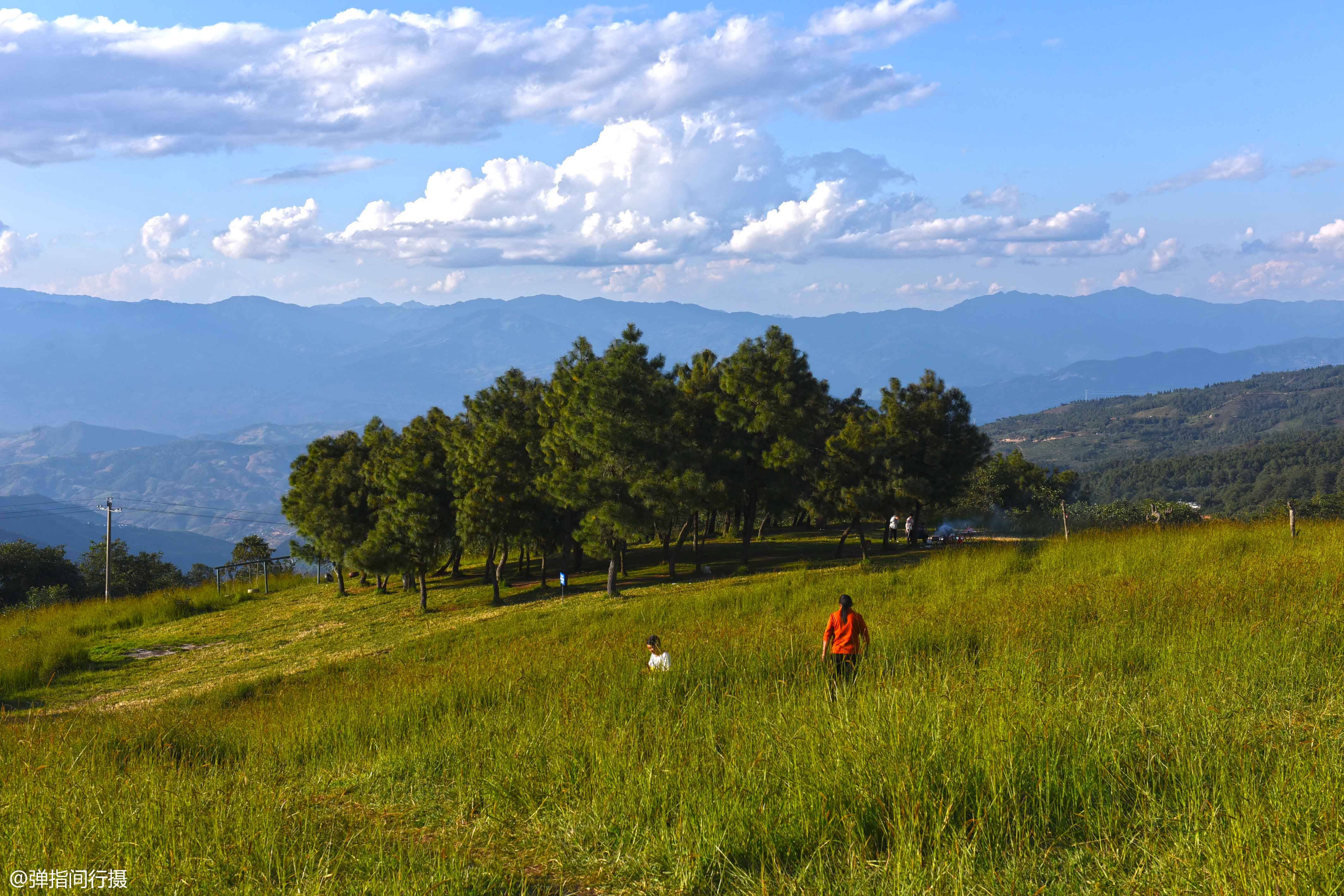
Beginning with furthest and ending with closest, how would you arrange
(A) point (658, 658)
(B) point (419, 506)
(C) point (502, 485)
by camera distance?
(B) point (419, 506)
(C) point (502, 485)
(A) point (658, 658)

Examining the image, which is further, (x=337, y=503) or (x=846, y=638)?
(x=337, y=503)

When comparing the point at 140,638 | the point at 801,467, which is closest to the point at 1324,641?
the point at 801,467

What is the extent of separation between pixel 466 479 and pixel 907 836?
32.5 meters

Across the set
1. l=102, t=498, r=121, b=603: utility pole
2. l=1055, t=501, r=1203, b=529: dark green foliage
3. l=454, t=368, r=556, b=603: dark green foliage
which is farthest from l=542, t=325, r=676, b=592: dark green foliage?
l=102, t=498, r=121, b=603: utility pole

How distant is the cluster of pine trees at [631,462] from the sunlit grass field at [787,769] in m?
19.4

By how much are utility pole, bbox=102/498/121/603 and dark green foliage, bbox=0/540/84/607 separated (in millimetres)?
1780

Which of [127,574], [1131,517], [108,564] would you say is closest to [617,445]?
[1131,517]

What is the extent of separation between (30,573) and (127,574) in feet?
20.2

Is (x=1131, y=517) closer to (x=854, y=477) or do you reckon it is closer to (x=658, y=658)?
(x=854, y=477)

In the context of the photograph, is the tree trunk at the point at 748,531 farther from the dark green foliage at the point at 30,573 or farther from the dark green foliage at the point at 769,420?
the dark green foliage at the point at 30,573

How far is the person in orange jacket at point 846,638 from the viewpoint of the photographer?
10.4m

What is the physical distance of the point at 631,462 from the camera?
108ft

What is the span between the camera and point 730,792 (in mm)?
6008

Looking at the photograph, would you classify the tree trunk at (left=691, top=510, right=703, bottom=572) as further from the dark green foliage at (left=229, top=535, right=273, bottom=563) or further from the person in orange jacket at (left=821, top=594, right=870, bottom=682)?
the dark green foliage at (left=229, top=535, right=273, bottom=563)
